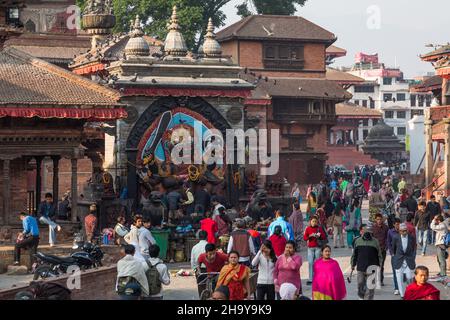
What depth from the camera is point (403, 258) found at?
76.0ft

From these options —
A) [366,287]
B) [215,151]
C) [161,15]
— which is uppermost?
[161,15]

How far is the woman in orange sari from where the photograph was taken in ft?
59.9

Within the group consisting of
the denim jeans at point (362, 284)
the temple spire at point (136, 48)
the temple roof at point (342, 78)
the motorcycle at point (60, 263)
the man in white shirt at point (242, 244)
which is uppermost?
the temple roof at point (342, 78)

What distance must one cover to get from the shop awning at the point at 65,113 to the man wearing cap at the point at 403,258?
10565 mm

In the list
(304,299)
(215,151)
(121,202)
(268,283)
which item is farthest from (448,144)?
(304,299)

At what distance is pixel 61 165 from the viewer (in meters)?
51.0

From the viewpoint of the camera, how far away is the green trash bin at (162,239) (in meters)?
29.0

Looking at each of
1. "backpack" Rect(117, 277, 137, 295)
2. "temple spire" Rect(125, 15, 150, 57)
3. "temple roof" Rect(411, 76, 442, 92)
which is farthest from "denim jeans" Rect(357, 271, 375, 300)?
"temple roof" Rect(411, 76, 442, 92)

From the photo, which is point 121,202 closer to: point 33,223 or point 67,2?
point 33,223

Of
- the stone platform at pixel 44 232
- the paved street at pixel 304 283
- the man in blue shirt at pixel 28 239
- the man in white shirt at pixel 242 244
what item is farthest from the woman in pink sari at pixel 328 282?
the stone platform at pixel 44 232

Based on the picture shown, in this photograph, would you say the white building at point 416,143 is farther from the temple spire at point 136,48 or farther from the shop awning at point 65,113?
the shop awning at point 65,113

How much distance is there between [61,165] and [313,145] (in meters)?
17.8

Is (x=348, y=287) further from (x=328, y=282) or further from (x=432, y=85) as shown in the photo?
(x=432, y=85)

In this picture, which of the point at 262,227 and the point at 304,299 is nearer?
the point at 304,299
